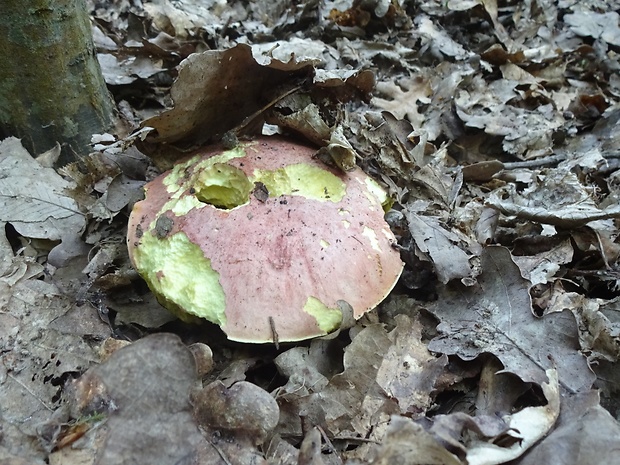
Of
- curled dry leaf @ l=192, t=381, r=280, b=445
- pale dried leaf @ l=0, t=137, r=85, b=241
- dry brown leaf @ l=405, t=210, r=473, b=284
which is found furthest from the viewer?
pale dried leaf @ l=0, t=137, r=85, b=241

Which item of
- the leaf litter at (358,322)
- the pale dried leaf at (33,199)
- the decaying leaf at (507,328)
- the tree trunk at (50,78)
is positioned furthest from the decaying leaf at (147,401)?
the tree trunk at (50,78)

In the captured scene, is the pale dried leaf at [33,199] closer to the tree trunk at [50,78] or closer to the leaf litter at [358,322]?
the leaf litter at [358,322]

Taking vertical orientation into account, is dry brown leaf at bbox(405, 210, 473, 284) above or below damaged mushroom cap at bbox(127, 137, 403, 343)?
below

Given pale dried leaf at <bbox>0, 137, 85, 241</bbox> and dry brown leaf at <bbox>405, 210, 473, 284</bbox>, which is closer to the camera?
dry brown leaf at <bbox>405, 210, 473, 284</bbox>

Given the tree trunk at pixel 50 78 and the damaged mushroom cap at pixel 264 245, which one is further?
the tree trunk at pixel 50 78

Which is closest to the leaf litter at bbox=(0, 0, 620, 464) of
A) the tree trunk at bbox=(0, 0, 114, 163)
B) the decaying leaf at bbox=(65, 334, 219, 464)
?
the decaying leaf at bbox=(65, 334, 219, 464)

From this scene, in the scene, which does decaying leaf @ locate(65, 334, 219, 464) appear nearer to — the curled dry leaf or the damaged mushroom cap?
the curled dry leaf

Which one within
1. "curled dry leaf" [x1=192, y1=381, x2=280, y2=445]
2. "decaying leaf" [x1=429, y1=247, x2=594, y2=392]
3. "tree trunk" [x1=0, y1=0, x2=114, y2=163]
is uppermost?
"tree trunk" [x1=0, y1=0, x2=114, y2=163]
